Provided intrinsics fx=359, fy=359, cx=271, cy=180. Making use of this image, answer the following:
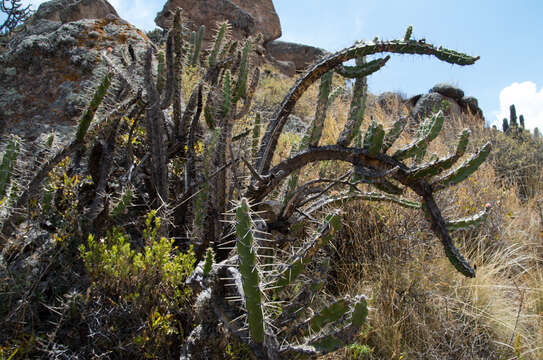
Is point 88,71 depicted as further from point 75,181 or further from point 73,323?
point 73,323

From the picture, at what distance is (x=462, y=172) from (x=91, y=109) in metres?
2.15

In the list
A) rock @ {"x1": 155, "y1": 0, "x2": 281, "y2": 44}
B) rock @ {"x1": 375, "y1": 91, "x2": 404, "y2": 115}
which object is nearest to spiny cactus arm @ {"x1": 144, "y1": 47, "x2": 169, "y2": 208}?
rock @ {"x1": 375, "y1": 91, "x2": 404, "y2": 115}

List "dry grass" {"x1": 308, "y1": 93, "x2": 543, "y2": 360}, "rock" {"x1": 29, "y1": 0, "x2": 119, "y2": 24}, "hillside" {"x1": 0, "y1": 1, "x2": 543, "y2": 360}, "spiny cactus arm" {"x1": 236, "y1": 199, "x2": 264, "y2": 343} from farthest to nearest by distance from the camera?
1. "rock" {"x1": 29, "y1": 0, "x2": 119, "y2": 24}
2. "dry grass" {"x1": 308, "y1": 93, "x2": 543, "y2": 360}
3. "hillside" {"x1": 0, "y1": 1, "x2": 543, "y2": 360}
4. "spiny cactus arm" {"x1": 236, "y1": 199, "x2": 264, "y2": 343}

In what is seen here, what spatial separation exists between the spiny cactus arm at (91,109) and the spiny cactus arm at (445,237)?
1.89 meters

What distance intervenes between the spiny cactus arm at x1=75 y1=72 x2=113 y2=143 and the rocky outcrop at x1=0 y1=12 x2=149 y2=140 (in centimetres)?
104

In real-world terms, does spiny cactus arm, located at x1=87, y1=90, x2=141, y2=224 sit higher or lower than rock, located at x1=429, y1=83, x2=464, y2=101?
lower

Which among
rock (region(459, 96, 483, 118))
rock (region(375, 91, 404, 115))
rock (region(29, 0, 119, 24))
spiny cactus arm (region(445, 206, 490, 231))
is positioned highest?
rock (region(459, 96, 483, 118))

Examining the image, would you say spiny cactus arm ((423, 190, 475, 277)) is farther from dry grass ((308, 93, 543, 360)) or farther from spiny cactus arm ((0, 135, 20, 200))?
spiny cactus arm ((0, 135, 20, 200))

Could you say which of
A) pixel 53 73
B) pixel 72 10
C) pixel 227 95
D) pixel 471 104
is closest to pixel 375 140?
pixel 227 95

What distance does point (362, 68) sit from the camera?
6.87 feet

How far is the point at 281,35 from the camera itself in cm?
1920

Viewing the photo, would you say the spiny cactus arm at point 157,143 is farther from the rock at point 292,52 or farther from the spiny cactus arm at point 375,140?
the rock at point 292,52

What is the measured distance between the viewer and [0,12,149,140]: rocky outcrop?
10.4ft

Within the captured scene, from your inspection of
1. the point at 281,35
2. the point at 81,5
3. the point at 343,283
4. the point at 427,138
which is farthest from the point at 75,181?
the point at 281,35
